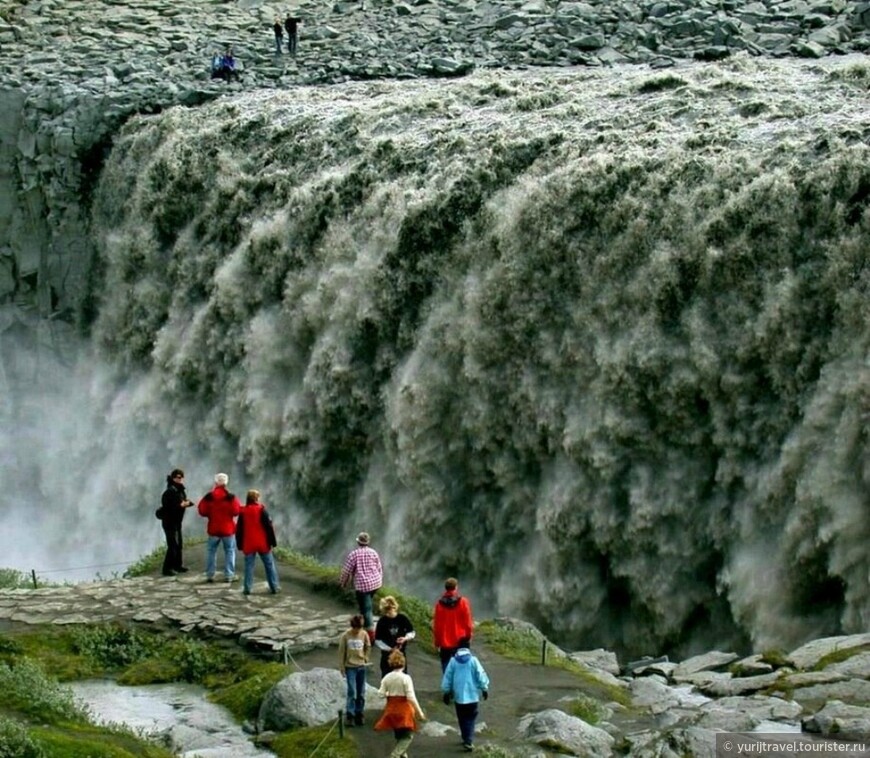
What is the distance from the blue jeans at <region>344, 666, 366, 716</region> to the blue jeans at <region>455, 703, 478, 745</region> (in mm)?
1311

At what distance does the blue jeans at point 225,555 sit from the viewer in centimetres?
2758

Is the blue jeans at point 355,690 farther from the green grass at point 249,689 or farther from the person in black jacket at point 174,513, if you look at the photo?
the person in black jacket at point 174,513

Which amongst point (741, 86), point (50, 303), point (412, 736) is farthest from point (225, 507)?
point (50, 303)

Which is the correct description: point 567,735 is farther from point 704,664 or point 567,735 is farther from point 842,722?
point 704,664

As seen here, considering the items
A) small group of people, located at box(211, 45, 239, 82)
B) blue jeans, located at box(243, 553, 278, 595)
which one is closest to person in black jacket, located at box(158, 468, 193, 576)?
blue jeans, located at box(243, 553, 278, 595)

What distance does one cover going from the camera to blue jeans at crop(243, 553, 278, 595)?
1049 inches

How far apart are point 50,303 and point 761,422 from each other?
24974 millimetres

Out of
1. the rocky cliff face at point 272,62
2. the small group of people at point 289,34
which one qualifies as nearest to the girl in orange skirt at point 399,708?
the rocky cliff face at point 272,62

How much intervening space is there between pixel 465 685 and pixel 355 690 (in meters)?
1.77

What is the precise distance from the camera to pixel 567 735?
2083cm

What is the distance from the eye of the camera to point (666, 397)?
30469mm

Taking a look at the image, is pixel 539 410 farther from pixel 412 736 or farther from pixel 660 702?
pixel 412 736

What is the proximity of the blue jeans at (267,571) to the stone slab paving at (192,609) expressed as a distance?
149 millimetres

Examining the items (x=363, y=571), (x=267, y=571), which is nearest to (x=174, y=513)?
(x=267, y=571)
